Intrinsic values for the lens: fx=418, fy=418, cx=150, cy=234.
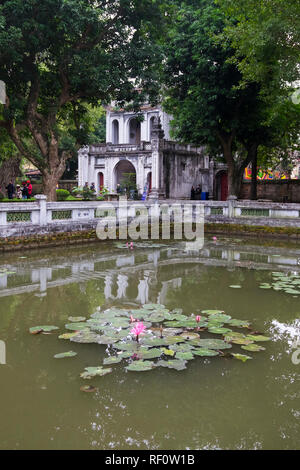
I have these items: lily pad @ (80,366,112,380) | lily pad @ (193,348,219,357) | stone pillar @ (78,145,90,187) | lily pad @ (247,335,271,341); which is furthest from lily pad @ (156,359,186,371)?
stone pillar @ (78,145,90,187)

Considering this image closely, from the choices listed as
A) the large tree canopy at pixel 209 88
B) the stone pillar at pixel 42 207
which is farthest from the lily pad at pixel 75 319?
the large tree canopy at pixel 209 88

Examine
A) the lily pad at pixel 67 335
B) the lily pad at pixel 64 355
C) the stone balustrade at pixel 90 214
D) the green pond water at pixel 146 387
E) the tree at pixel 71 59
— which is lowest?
the green pond water at pixel 146 387

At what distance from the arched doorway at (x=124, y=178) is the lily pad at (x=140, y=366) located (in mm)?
23887

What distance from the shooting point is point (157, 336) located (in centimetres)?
465

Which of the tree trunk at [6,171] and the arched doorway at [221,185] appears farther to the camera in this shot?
the arched doorway at [221,185]

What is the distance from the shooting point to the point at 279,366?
412cm

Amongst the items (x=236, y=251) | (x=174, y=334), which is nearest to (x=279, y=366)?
(x=174, y=334)

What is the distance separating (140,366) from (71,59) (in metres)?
12.2

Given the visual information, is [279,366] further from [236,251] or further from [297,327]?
[236,251]

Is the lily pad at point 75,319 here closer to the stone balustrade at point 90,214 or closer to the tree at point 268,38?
the stone balustrade at point 90,214

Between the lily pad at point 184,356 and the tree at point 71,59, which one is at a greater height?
the tree at point 71,59

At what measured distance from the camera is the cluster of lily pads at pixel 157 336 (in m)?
4.07

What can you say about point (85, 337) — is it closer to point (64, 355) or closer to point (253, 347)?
point (64, 355)

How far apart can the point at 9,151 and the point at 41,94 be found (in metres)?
→ 5.17
